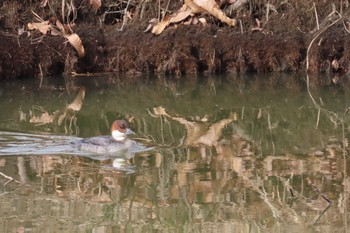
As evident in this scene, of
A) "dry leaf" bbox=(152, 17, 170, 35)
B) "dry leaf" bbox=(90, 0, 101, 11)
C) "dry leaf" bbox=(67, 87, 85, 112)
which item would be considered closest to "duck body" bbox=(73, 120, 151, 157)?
"dry leaf" bbox=(67, 87, 85, 112)

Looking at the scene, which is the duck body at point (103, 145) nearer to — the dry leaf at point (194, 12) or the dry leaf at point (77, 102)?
the dry leaf at point (77, 102)

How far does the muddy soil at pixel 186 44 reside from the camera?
1806 centimetres

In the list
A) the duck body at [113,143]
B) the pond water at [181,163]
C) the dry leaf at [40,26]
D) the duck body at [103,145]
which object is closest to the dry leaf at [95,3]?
the dry leaf at [40,26]

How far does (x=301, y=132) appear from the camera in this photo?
466 inches

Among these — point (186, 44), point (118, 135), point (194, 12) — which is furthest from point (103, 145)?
point (194, 12)

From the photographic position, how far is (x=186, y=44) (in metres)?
18.1

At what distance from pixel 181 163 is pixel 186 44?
28.2ft

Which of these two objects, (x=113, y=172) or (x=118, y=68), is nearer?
(x=113, y=172)

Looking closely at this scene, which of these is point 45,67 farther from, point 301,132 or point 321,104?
point 301,132

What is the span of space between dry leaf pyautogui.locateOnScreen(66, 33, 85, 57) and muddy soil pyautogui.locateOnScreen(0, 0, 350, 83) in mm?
125

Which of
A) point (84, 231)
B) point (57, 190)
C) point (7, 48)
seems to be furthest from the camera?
point (7, 48)

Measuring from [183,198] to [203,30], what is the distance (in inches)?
421

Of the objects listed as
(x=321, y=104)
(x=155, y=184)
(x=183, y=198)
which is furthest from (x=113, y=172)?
(x=321, y=104)

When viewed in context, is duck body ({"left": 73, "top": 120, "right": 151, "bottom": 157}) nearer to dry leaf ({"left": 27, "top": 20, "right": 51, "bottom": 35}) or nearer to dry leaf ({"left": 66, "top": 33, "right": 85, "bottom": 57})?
dry leaf ({"left": 66, "top": 33, "right": 85, "bottom": 57})
